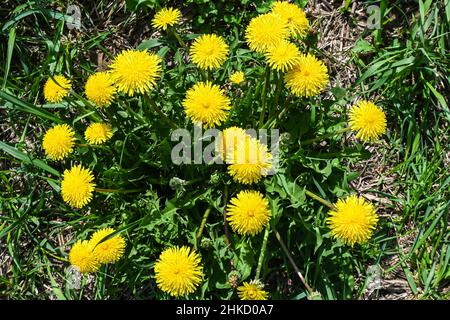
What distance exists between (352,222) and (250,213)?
18.5 inches

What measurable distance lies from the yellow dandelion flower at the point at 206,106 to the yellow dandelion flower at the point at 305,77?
13.0 inches

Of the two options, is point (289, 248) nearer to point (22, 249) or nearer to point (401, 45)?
point (401, 45)

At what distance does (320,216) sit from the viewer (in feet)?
8.73

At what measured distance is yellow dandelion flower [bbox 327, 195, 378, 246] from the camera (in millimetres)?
2305

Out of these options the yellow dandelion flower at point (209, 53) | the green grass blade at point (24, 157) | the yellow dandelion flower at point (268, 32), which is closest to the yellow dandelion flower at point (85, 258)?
the green grass blade at point (24, 157)

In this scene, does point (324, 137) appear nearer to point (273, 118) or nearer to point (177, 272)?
point (273, 118)

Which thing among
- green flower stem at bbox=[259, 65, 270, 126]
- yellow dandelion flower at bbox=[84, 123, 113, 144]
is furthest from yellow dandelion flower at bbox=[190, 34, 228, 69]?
yellow dandelion flower at bbox=[84, 123, 113, 144]

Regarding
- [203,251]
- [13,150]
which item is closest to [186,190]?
[203,251]

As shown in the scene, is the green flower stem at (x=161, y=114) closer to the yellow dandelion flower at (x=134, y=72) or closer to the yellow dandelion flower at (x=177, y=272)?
the yellow dandelion flower at (x=134, y=72)

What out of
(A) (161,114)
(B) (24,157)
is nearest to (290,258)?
(A) (161,114)

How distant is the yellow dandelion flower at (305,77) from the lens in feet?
7.75

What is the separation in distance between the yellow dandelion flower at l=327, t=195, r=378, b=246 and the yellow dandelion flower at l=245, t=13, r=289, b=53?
0.83 m

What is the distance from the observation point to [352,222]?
7.59ft
